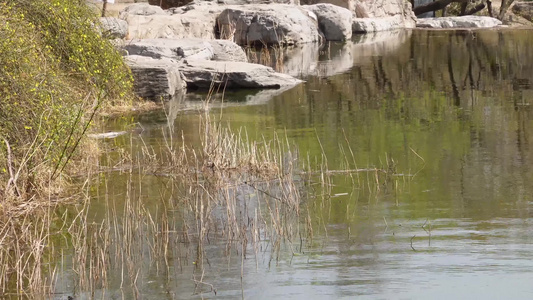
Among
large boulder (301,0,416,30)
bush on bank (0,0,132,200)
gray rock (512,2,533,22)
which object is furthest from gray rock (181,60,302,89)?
gray rock (512,2,533,22)

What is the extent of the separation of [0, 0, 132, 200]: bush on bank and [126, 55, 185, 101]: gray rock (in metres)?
4.19

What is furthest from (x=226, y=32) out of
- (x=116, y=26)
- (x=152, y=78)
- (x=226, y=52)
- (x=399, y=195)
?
(x=399, y=195)

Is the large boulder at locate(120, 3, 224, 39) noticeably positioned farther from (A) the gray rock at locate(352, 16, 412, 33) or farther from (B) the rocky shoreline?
(A) the gray rock at locate(352, 16, 412, 33)

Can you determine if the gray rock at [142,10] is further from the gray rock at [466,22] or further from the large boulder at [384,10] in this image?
the gray rock at [466,22]

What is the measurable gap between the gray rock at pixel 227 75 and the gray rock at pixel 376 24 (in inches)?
641

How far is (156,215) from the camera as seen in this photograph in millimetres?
7902

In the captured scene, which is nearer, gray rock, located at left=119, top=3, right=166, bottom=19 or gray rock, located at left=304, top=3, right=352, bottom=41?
gray rock, located at left=119, top=3, right=166, bottom=19

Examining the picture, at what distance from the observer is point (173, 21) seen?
2486 centimetres

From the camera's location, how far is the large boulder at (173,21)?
916 inches

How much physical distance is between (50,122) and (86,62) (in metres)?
2.77

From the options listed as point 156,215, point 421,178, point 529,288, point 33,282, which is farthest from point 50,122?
point 529,288

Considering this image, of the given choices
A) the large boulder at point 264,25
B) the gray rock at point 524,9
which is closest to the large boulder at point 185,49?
the large boulder at point 264,25

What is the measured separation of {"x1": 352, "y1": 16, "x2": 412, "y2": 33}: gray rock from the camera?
33250mm

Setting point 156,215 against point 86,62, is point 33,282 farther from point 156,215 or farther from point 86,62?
point 86,62
